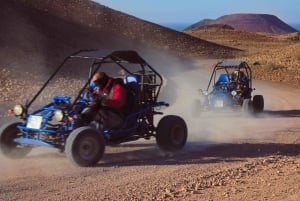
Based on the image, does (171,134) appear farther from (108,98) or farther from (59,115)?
(59,115)

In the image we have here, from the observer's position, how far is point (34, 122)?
9.66m

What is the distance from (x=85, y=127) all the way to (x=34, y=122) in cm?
85

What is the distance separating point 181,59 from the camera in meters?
41.5

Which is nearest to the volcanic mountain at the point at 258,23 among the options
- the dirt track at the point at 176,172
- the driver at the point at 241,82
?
the driver at the point at 241,82

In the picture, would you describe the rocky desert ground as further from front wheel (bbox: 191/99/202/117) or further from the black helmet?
the black helmet

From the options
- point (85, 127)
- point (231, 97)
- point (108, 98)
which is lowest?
point (85, 127)

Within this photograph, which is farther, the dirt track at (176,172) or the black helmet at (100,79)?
the black helmet at (100,79)

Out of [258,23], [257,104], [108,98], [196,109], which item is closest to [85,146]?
[108,98]

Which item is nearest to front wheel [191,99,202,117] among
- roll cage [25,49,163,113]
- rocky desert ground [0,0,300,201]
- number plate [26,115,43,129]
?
rocky desert ground [0,0,300,201]

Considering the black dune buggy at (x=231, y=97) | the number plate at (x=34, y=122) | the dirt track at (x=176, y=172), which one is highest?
the black dune buggy at (x=231, y=97)

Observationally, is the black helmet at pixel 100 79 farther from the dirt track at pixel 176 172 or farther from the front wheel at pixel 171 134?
the front wheel at pixel 171 134

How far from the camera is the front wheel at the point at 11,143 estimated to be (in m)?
9.80

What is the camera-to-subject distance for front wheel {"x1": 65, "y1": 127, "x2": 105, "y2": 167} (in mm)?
9086

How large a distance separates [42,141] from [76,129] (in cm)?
55
